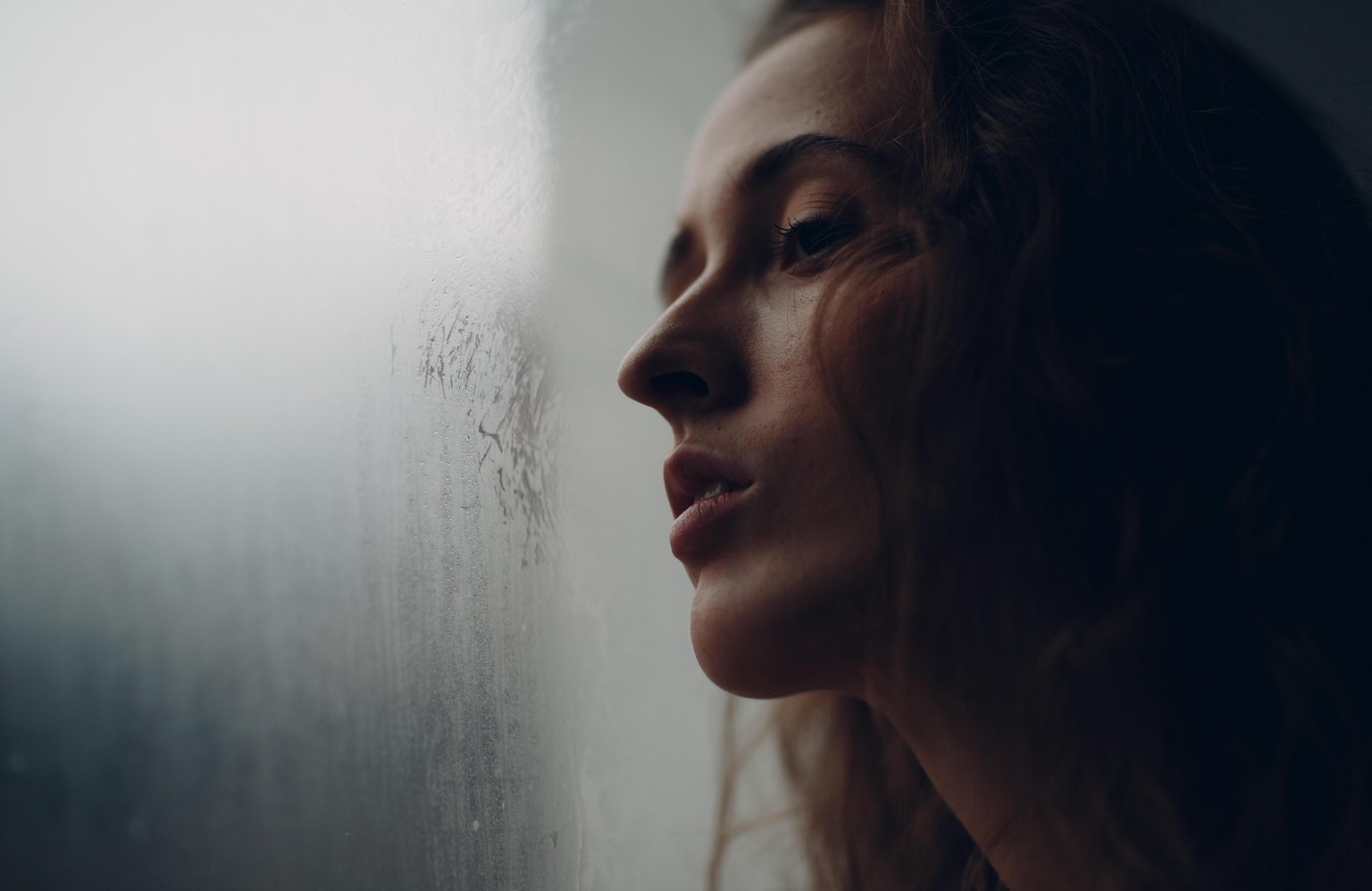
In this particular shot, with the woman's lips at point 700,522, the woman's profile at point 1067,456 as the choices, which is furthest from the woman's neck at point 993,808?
the woman's lips at point 700,522

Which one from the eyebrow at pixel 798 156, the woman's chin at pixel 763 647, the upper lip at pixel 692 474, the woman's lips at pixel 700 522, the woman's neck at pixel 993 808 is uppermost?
the eyebrow at pixel 798 156

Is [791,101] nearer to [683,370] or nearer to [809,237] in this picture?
[809,237]

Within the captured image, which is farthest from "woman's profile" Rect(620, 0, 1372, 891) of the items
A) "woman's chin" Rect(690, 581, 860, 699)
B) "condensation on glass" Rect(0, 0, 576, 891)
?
"condensation on glass" Rect(0, 0, 576, 891)

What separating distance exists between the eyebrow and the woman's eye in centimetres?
4

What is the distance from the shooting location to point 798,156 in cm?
53

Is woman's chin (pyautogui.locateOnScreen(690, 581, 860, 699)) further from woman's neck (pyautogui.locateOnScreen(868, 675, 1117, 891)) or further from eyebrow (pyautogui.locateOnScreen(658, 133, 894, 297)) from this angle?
eyebrow (pyautogui.locateOnScreen(658, 133, 894, 297))

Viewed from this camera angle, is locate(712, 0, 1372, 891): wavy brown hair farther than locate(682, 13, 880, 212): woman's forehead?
No

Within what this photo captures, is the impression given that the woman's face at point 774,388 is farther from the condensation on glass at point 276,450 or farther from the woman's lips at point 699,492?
the condensation on glass at point 276,450

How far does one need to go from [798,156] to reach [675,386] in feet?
0.60

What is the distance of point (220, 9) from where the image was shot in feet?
1.70

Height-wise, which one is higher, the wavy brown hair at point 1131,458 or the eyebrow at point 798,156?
the eyebrow at point 798,156

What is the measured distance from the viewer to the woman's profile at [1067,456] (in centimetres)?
42

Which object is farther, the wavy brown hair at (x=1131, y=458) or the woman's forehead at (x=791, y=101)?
the woman's forehead at (x=791, y=101)

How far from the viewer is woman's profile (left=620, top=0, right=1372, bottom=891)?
424 mm
